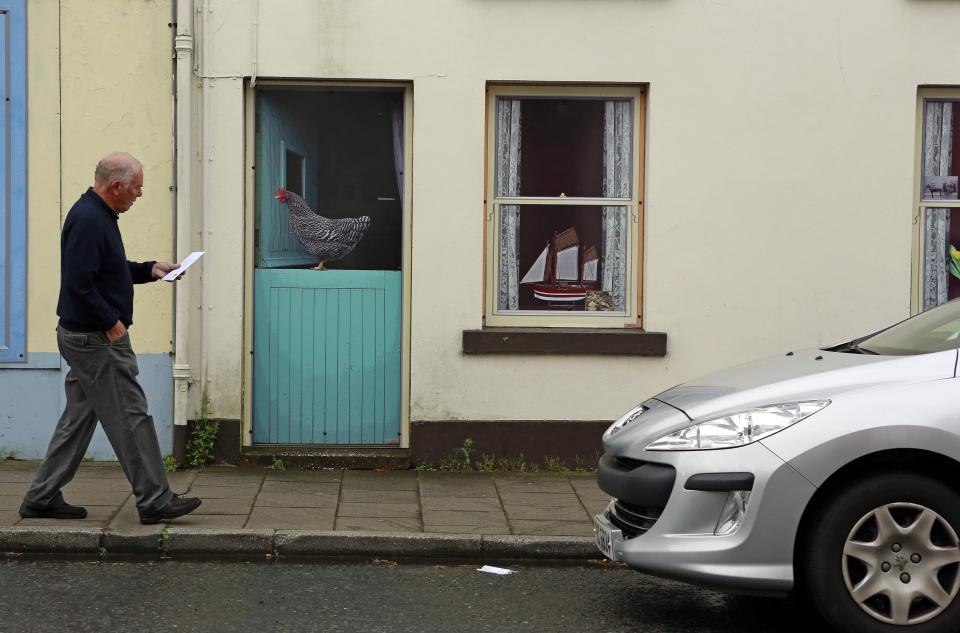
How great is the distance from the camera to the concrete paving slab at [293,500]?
7516 mm

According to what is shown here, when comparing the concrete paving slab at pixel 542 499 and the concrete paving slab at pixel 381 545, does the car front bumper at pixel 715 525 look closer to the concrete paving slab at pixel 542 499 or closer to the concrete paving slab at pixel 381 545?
the concrete paving slab at pixel 381 545

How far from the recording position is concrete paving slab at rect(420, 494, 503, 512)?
7.55 metres

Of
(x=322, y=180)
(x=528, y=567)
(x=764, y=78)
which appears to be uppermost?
(x=764, y=78)

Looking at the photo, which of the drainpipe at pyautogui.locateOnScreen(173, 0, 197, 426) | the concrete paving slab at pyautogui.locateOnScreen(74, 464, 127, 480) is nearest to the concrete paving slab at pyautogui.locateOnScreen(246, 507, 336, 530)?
the concrete paving slab at pyautogui.locateOnScreen(74, 464, 127, 480)

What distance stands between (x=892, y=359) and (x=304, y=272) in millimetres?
4993

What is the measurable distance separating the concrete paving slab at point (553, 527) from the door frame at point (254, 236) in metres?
2.11

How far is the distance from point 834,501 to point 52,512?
437cm

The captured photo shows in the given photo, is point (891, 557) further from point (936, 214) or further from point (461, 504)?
point (936, 214)

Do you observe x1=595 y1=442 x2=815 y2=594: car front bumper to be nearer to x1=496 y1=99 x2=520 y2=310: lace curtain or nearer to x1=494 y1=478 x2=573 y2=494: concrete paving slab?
x1=494 y1=478 x2=573 y2=494: concrete paving slab

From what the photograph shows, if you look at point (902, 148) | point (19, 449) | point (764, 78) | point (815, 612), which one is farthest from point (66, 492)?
point (902, 148)

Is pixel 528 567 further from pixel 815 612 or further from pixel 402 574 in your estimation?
pixel 815 612

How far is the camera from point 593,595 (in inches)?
232

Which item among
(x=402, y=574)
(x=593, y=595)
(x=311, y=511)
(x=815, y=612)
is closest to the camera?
(x=815, y=612)

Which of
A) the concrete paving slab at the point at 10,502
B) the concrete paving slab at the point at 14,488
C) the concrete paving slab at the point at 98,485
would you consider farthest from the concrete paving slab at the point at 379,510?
the concrete paving slab at the point at 14,488
